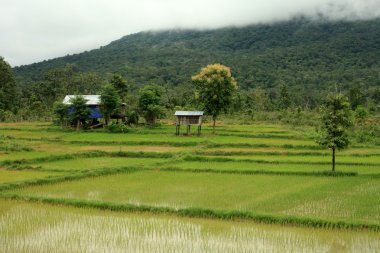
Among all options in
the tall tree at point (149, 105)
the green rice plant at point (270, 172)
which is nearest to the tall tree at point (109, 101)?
the tall tree at point (149, 105)

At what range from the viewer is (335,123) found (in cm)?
2355

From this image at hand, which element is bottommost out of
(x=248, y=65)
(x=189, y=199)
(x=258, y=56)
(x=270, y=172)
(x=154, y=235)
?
(x=154, y=235)

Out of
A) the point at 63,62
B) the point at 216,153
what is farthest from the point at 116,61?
the point at 216,153

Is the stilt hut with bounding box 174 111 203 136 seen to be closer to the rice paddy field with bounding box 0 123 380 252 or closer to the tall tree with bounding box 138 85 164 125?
the tall tree with bounding box 138 85 164 125

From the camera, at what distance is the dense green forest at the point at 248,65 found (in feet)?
263

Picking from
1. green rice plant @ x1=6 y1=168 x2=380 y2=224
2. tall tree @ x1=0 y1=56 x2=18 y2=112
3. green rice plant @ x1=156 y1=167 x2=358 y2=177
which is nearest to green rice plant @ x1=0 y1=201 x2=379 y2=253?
green rice plant @ x1=6 y1=168 x2=380 y2=224

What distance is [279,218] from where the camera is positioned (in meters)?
14.4

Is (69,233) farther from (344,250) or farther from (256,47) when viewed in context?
(256,47)

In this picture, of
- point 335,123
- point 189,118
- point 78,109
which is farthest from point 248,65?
point 335,123

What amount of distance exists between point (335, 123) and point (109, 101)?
29315mm

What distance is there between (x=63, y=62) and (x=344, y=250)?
454ft

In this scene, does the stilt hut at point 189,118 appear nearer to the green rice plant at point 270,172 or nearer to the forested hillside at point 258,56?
the green rice plant at point 270,172

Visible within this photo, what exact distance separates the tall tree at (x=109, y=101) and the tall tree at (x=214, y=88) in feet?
29.3

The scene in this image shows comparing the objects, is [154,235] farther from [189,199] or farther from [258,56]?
[258,56]
